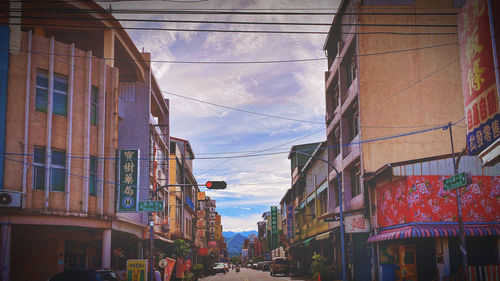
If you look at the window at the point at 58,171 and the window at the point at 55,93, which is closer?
the window at the point at 55,93

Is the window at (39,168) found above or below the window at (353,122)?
below

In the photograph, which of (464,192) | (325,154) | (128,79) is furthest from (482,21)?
(325,154)

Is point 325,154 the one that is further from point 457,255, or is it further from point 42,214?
point 42,214

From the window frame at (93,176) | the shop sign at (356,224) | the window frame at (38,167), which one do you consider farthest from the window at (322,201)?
the window frame at (38,167)

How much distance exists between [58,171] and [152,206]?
194 inches

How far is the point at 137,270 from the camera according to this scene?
24922 mm

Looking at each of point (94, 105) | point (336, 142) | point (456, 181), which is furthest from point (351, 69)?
point (456, 181)

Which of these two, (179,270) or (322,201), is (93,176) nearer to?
(179,270)

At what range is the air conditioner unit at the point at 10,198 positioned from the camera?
840 inches

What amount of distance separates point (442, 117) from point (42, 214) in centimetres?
2400

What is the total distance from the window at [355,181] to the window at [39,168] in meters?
20.2

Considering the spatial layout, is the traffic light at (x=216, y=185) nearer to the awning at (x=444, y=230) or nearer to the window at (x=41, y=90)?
the window at (x=41, y=90)

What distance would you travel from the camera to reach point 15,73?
2278 cm

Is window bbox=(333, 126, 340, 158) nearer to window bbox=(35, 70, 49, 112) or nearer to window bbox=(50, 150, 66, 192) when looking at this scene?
window bbox=(50, 150, 66, 192)
